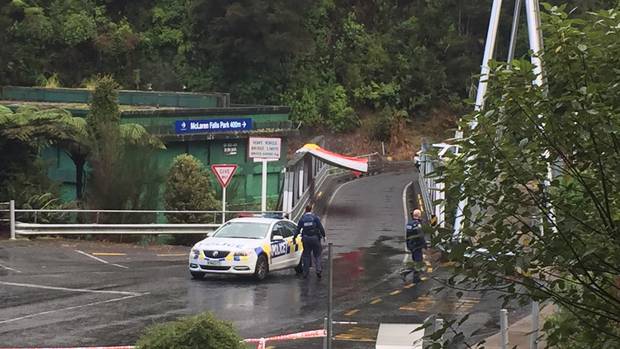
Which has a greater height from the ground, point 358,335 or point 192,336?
point 192,336

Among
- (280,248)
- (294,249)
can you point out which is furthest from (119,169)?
(280,248)

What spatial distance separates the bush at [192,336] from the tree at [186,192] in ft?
70.6

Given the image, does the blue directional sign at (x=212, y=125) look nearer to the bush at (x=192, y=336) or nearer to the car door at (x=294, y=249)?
the car door at (x=294, y=249)

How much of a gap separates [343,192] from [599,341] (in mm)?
39273

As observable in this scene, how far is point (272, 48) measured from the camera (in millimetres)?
66438

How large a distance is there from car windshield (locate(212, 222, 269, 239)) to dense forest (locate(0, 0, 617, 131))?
43.6 m

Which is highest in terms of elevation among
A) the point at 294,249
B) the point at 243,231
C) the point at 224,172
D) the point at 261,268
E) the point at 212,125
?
the point at 212,125

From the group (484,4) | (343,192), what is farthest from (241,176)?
(484,4)

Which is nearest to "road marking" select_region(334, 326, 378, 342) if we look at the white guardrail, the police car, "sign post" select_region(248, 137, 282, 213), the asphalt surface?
the asphalt surface

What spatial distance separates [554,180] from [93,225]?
2474 cm

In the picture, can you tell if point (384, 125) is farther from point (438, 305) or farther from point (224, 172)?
point (438, 305)

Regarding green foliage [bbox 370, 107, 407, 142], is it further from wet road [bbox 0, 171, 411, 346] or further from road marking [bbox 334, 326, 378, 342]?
road marking [bbox 334, 326, 378, 342]

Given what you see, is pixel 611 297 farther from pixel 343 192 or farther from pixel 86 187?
pixel 343 192

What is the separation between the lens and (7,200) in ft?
98.4
